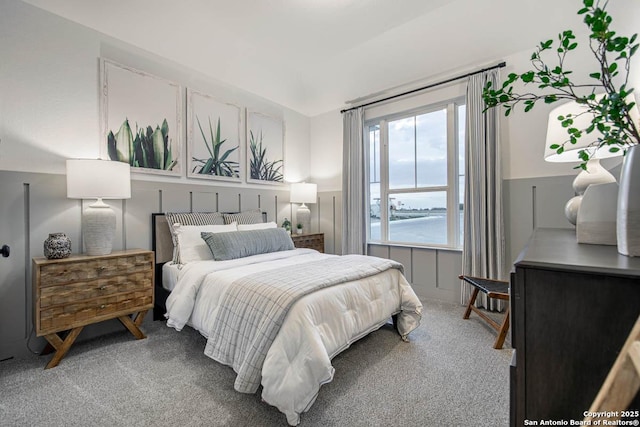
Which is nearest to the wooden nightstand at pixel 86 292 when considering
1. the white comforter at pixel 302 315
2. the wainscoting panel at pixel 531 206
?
the white comforter at pixel 302 315

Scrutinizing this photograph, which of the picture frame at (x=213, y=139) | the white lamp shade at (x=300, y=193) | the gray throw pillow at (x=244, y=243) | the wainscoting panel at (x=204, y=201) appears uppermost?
the picture frame at (x=213, y=139)

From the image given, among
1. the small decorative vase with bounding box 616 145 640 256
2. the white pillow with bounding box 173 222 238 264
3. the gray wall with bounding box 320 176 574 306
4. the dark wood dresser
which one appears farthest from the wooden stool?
the white pillow with bounding box 173 222 238 264

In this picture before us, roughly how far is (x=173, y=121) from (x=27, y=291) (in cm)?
196

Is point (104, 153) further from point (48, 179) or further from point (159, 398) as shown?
point (159, 398)

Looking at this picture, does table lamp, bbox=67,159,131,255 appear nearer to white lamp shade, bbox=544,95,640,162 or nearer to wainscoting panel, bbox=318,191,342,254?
wainscoting panel, bbox=318,191,342,254

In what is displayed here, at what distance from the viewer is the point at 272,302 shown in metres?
1.60

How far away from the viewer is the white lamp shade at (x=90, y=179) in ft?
7.09

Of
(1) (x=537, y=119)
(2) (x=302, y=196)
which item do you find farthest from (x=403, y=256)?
(1) (x=537, y=119)

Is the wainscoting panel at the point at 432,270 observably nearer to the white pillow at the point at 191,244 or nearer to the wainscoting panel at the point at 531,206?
the wainscoting panel at the point at 531,206

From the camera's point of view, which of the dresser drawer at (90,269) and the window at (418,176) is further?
the window at (418,176)

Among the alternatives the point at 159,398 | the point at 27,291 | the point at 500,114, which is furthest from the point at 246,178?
the point at 500,114

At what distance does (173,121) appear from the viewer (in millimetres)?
3031

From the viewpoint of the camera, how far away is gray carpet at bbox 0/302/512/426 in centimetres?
148

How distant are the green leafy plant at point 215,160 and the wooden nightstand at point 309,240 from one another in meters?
1.21
